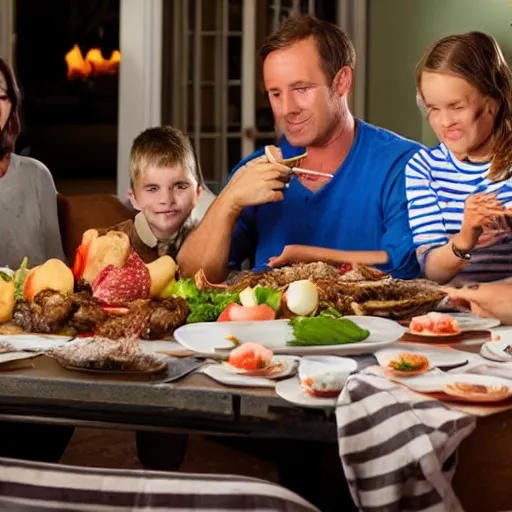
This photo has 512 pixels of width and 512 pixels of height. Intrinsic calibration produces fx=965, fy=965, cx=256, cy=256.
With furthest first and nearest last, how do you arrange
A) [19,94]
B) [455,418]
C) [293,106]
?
[19,94] → [293,106] → [455,418]

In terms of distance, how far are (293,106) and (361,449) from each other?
1225 mm

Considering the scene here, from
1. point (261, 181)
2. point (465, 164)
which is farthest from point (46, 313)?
point (465, 164)

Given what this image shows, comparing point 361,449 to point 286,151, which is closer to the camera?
point 361,449

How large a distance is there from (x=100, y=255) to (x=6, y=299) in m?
0.18

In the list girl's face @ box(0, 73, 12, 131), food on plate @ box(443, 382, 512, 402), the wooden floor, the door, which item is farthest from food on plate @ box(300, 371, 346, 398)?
the door

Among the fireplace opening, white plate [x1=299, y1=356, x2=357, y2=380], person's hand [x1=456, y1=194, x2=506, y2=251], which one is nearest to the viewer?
white plate [x1=299, y1=356, x2=357, y2=380]

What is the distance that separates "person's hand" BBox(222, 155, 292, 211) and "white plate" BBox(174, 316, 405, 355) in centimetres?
58

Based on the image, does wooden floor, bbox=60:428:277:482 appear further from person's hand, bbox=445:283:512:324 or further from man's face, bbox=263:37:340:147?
man's face, bbox=263:37:340:147

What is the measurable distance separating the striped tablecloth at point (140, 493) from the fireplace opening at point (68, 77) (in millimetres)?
5423

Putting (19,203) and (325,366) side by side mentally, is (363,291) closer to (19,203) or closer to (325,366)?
(325,366)

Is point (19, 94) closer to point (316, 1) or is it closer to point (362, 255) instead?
point (362, 255)

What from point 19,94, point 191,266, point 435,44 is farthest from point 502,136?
point 19,94

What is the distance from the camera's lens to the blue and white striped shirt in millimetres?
1930

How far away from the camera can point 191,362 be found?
1201 millimetres
